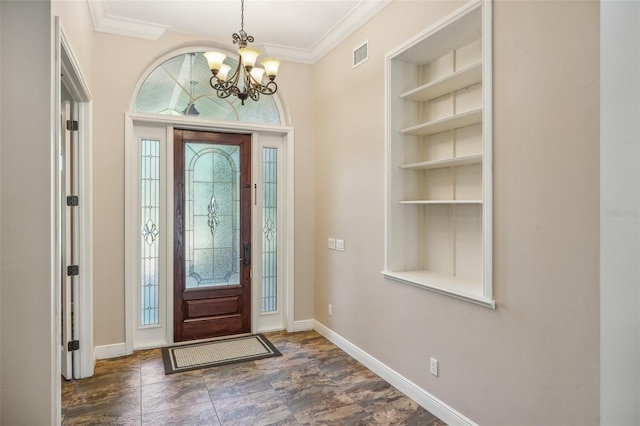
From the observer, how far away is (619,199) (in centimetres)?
172

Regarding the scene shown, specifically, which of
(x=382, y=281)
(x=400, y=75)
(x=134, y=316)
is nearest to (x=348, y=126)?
(x=400, y=75)

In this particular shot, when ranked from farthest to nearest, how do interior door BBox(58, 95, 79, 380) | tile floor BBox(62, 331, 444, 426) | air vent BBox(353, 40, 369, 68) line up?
air vent BBox(353, 40, 369, 68) < interior door BBox(58, 95, 79, 380) < tile floor BBox(62, 331, 444, 426)

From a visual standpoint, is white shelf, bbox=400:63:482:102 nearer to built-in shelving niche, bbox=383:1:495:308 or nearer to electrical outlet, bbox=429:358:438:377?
built-in shelving niche, bbox=383:1:495:308

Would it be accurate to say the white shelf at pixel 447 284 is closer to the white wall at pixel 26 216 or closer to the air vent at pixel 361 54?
the air vent at pixel 361 54

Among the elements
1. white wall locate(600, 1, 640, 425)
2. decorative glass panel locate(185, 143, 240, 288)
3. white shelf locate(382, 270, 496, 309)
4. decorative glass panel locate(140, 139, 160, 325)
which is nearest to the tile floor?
decorative glass panel locate(140, 139, 160, 325)

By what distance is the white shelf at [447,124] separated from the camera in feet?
8.09

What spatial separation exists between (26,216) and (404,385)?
2643mm

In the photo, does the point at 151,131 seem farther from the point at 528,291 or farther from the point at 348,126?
the point at 528,291

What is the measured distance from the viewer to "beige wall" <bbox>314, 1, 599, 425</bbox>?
1.78 meters

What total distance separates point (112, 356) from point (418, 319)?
2.83 m

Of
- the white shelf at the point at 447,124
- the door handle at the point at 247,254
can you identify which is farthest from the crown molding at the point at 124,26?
the white shelf at the point at 447,124

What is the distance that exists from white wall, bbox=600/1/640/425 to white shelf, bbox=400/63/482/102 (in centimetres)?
74

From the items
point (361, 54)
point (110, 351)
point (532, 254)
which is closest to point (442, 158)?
point (532, 254)

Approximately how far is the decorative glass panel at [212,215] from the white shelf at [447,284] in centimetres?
185
